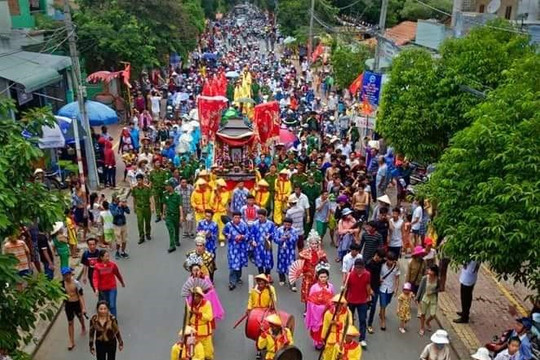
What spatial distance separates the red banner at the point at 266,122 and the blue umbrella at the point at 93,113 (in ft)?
14.3

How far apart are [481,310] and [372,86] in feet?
28.4

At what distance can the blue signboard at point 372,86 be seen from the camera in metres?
17.5

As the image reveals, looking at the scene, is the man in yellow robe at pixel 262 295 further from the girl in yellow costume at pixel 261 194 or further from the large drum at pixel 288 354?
the girl in yellow costume at pixel 261 194

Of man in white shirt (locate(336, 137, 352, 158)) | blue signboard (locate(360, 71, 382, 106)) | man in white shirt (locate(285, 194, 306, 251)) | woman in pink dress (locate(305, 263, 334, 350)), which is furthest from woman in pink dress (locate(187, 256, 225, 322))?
blue signboard (locate(360, 71, 382, 106))

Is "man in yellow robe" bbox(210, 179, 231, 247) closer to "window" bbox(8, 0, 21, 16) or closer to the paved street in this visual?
the paved street

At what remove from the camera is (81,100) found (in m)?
15.5

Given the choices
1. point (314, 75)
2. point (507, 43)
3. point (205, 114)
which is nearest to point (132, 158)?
point (205, 114)

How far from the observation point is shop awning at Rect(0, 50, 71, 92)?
16.7 meters

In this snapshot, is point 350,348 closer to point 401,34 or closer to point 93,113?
point 93,113

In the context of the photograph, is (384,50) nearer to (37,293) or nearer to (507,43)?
(507,43)

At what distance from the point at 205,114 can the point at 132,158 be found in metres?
2.61

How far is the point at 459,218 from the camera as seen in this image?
7680 millimetres

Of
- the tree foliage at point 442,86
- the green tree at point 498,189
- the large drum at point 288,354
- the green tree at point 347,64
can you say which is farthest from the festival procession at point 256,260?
the green tree at point 347,64

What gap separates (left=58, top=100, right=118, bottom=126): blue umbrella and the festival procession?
1.76 ft
